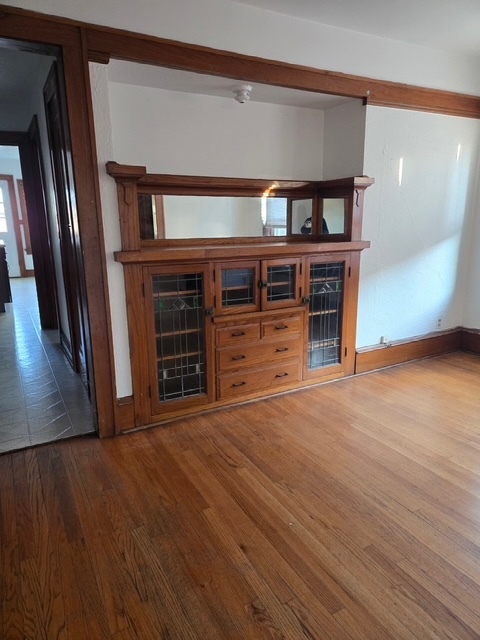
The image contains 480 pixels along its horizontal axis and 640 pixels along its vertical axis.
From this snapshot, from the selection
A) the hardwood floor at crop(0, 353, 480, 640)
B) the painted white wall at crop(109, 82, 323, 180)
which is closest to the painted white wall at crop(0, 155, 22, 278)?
the painted white wall at crop(109, 82, 323, 180)

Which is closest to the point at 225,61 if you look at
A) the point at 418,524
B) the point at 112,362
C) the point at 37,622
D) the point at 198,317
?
the point at 198,317

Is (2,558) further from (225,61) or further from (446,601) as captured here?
(225,61)

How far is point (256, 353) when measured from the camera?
3121mm

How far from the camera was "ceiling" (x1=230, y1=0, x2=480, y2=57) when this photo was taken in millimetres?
2580

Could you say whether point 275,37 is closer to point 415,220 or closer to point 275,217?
point 275,217

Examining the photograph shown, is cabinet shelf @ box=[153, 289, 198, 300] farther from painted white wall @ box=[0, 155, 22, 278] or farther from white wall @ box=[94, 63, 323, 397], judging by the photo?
painted white wall @ box=[0, 155, 22, 278]

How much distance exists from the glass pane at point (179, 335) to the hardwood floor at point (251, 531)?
0.85ft

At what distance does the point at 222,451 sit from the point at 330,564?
3.14ft

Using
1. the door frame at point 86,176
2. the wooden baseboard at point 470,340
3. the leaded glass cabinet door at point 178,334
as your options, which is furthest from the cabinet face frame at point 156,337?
the wooden baseboard at point 470,340

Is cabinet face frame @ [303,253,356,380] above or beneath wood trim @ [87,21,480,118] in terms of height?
beneath

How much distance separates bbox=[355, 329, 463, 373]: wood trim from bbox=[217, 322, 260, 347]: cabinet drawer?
1.09 m

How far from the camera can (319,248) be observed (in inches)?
125

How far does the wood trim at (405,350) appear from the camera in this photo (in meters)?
3.70

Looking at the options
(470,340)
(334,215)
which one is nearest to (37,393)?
(334,215)
